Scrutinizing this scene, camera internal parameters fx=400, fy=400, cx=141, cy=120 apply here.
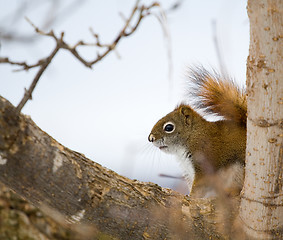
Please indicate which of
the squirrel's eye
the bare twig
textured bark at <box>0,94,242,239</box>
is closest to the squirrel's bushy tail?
the squirrel's eye

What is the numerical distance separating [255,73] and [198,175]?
86cm

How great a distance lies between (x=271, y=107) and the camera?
134 centimetres

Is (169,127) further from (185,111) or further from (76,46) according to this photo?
(76,46)

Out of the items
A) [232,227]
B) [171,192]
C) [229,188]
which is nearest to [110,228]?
[171,192]

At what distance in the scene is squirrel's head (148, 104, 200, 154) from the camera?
2236 millimetres

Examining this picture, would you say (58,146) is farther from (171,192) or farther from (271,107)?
(271,107)

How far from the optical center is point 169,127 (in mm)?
Result: 2281

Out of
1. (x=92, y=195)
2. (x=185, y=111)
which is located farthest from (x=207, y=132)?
(x=92, y=195)

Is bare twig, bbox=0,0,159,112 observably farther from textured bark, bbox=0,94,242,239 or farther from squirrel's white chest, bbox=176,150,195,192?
squirrel's white chest, bbox=176,150,195,192

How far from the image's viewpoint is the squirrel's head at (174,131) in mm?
2236

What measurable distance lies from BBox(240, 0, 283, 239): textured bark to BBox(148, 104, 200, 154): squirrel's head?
0.76m

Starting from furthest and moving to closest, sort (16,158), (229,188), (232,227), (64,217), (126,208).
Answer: (229,188) < (232,227) < (126,208) < (64,217) < (16,158)

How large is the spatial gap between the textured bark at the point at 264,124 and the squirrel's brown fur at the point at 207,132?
399 millimetres

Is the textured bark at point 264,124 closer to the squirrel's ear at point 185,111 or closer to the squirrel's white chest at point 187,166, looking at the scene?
the squirrel's white chest at point 187,166
